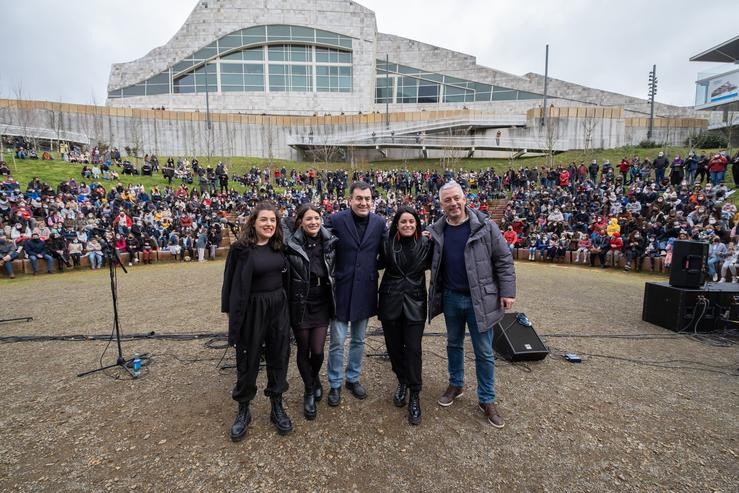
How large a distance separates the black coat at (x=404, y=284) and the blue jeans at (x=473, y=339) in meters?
0.25

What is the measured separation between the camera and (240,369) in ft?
9.07

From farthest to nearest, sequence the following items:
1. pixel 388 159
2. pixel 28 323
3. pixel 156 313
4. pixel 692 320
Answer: pixel 388 159
pixel 156 313
pixel 28 323
pixel 692 320

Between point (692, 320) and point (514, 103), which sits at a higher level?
point (514, 103)

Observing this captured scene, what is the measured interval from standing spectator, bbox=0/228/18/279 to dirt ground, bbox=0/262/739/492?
25.1ft

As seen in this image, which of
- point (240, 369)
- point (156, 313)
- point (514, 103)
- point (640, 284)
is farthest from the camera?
point (514, 103)

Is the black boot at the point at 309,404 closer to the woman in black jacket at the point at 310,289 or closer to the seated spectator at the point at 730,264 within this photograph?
the woman in black jacket at the point at 310,289

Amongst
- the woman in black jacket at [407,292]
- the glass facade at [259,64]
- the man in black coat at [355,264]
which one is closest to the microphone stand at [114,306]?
the man in black coat at [355,264]

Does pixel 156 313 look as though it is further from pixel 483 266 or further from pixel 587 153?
pixel 587 153

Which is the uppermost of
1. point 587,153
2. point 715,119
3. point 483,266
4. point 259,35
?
point 259,35

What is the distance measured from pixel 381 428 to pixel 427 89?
50.0 m

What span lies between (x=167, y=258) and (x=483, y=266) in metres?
13.5

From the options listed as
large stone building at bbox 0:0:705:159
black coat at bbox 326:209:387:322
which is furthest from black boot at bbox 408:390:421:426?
large stone building at bbox 0:0:705:159

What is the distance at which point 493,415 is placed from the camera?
9.84 ft

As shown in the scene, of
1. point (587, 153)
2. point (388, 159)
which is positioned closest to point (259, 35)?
point (388, 159)
